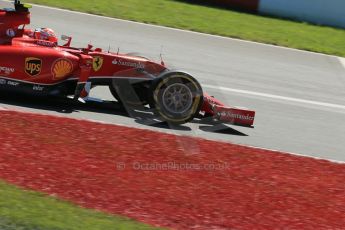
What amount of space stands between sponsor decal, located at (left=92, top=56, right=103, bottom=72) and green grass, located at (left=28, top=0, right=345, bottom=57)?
7.01 meters

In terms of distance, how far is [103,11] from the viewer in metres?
17.1

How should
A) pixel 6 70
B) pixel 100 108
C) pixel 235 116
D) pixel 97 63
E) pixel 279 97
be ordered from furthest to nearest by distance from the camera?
pixel 279 97 < pixel 100 108 < pixel 235 116 < pixel 97 63 < pixel 6 70

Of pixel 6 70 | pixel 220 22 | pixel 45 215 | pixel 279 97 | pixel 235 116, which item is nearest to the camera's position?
pixel 45 215

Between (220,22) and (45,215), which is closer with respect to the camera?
(45,215)

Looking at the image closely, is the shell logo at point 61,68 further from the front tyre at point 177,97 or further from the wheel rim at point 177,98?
the wheel rim at point 177,98

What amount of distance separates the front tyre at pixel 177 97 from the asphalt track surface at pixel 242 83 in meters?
0.23

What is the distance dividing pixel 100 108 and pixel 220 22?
787cm

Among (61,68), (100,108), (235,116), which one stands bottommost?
(100,108)

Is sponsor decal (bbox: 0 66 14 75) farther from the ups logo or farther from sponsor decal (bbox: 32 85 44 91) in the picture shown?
sponsor decal (bbox: 32 85 44 91)

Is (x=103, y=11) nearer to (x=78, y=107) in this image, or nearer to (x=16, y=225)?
(x=78, y=107)

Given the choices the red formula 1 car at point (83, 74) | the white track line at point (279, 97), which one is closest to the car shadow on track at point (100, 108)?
the red formula 1 car at point (83, 74)

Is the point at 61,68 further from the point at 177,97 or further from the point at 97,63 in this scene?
the point at 177,97

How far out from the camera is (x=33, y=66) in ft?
A: 31.1

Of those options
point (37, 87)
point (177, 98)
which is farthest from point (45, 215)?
point (177, 98)
